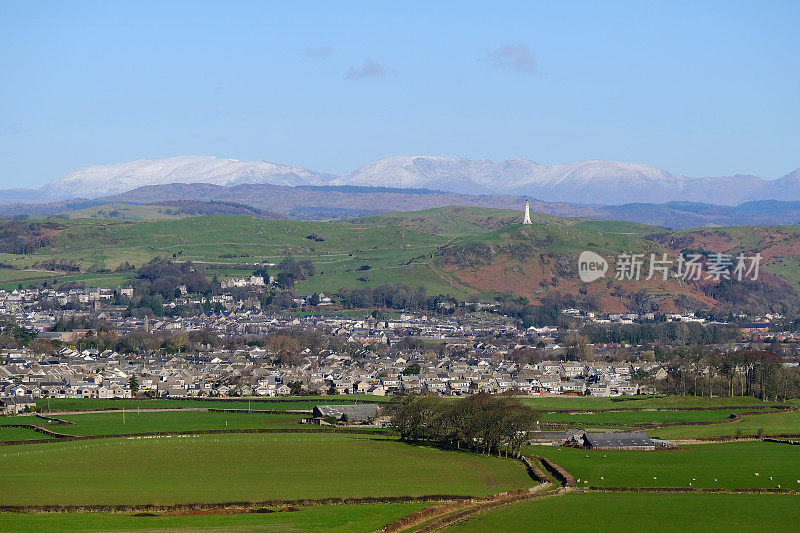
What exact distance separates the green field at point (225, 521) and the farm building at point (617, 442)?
70.3 ft

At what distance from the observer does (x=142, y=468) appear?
4869 cm

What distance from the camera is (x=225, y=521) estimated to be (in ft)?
123

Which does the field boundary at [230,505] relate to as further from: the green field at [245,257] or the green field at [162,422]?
the green field at [245,257]

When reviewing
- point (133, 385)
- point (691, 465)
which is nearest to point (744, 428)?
point (691, 465)

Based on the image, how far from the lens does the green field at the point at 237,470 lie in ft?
139

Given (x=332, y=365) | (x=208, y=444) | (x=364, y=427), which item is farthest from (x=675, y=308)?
(x=208, y=444)

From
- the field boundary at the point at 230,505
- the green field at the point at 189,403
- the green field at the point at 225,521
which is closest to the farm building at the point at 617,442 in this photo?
the field boundary at the point at 230,505

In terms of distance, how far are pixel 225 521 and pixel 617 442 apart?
2722 centimetres

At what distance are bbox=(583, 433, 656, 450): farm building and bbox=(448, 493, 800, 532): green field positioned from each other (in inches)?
579

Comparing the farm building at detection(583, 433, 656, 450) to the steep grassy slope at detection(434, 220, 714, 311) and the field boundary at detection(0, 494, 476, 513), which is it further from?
the steep grassy slope at detection(434, 220, 714, 311)

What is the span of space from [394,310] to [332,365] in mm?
53693

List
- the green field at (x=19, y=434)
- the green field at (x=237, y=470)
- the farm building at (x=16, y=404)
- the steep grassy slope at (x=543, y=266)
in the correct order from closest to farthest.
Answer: the green field at (x=237, y=470)
the green field at (x=19, y=434)
the farm building at (x=16, y=404)
the steep grassy slope at (x=543, y=266)

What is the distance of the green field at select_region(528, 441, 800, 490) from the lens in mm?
47219

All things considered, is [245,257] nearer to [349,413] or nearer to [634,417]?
[349,413]
